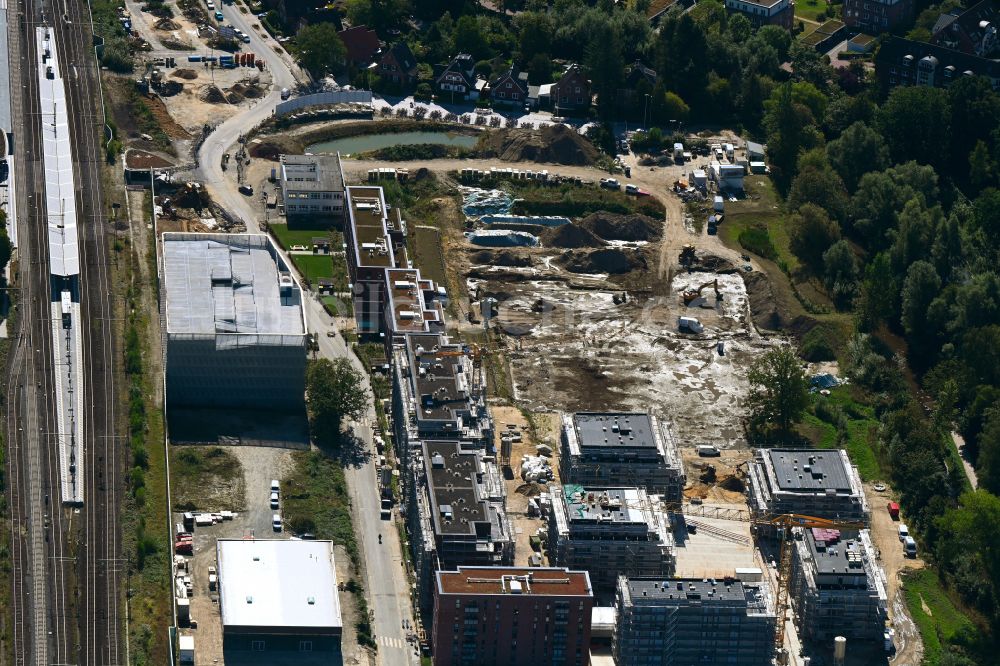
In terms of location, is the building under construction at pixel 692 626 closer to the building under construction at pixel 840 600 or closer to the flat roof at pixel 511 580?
the flat roof at pixel 511 580

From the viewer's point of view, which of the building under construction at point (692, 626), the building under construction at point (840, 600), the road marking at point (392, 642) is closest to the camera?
the building under construction at point (692, 626)

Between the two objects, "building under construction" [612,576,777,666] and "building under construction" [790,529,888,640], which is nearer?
"building under construction" [612,576,777,666]

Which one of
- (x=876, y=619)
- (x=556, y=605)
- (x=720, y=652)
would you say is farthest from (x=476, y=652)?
(x=876, y=619)


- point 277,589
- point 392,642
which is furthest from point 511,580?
point 277,589

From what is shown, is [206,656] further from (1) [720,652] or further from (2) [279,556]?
(1) [720,652]

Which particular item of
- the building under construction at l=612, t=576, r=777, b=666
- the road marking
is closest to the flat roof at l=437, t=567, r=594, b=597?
the building under construction at l=612, t=576, r=777, b=666

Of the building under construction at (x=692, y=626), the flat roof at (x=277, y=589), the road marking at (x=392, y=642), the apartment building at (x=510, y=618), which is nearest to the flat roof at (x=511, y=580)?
the apartment building at (x=510, y=618)

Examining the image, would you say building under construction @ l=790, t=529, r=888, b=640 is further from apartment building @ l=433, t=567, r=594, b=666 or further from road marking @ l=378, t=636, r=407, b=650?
road marking @ l=378, t=636, r=407, b=650
